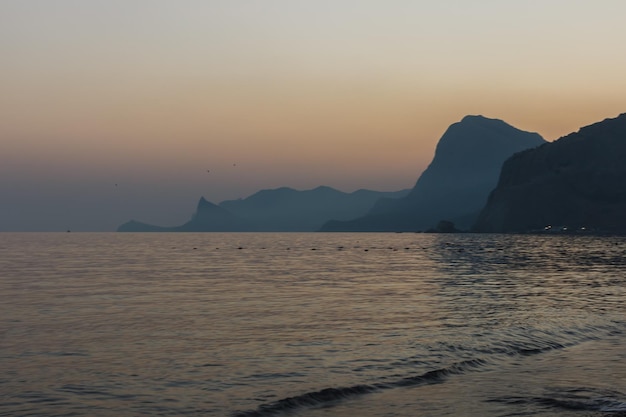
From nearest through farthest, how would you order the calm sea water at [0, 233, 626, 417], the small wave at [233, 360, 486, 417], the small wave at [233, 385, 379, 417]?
1. the small wave at [233, 385, 379, 417]
2. the small wave at [233, 360, 486, 417]
3. the calm sea water at [0, 233, 626, 417]

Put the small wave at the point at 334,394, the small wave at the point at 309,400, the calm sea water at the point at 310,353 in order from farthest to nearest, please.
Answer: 1. the calm sea water at the point at 310,353
2. the small wave at the point at 334,394
3. the small wave at the point at 309,400

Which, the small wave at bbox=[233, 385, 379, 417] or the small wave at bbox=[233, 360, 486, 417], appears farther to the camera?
the small wave at bbox=[233, 360, 486, 417]

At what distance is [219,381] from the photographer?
80.2ft

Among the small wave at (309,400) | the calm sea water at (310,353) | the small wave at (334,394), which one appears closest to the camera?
the small wave at (309,400)

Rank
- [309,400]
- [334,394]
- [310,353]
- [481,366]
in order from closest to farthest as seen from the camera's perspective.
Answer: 1. [309,400]
2. [334,394]
3. [481,366]
4. [310,353]

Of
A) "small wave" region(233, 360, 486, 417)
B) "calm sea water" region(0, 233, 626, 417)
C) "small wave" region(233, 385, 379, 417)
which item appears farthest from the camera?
"calm sea water" region(0, 233, 626, 417)

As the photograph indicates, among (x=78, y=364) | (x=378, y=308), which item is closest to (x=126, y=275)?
(x=378, y=308)

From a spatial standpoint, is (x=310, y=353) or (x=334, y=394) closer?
(x=334, y=394)

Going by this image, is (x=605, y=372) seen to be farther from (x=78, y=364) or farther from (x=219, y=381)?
(x=78, y=364)

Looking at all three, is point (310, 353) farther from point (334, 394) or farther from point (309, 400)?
point (309, 400)

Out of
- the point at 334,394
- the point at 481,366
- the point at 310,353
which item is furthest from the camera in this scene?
the point at 310,353

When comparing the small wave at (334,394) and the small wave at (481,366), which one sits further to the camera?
the small wave at (334,394)

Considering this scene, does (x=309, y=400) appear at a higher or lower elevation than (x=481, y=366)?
higher

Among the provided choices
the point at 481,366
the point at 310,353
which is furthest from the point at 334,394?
the point at 481,366
